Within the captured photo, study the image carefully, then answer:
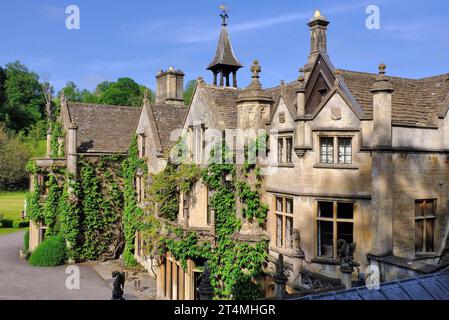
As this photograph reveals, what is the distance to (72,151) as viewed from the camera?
28500 millimetres

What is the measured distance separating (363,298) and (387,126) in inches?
249

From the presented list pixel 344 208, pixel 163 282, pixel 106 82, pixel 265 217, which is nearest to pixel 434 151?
pixel 344 208

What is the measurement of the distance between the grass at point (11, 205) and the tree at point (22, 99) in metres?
24.0

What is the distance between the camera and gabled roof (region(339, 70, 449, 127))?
13.8 meters

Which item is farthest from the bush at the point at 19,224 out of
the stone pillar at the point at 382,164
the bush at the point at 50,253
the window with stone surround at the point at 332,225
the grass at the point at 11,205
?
the stone pillar at the point at 382,164

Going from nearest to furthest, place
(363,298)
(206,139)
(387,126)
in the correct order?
(363,298) → (387,126) → (206,139)

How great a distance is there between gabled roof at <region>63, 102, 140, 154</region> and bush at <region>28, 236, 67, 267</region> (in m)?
6.64

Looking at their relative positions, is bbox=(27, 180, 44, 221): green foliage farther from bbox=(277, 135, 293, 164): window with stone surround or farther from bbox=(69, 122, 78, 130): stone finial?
bbox=(277, 135, 293, 164): window with stone surround

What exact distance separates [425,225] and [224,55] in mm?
17439

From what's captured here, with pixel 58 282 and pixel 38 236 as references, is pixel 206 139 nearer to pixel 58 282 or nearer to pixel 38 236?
pixel 58 282

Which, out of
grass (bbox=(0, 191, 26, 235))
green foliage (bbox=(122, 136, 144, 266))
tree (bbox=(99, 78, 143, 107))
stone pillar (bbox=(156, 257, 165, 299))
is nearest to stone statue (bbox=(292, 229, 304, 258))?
stone pillar (bbox=(156, 257, 165, 299))

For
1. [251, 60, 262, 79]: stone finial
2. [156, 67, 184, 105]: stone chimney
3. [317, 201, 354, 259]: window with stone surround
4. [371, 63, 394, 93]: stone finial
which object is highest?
[156, 67, 184, 105]: stone chimney

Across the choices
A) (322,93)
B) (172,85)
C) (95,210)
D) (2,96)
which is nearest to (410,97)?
(322,93)

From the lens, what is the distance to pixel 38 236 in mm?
29562
